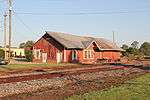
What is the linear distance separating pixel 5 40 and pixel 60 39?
9.58m

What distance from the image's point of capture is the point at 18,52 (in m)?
123

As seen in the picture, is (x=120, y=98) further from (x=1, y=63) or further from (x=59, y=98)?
(x=1, y=63)

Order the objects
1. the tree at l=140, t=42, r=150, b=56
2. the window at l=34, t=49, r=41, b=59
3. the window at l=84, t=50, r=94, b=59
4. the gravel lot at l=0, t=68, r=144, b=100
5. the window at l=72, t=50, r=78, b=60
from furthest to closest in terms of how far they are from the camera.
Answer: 1. the tree at l=140, t=42, r=150, b=56
2. the window at l=84, t=50, r=94, b=59
3. the window at l=34, t=49, r=41, b=59
4. the window at l=72, t=50, r=78, b=60
5. the gravel lot at l=0, t=68, r=144, b=100

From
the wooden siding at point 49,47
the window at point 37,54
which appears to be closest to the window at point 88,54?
the wooden siding at point 49,47

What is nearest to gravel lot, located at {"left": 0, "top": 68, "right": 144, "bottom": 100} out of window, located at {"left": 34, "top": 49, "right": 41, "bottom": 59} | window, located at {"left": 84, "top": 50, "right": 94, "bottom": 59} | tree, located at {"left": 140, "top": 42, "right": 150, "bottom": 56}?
window, located at {"left": 34, "top": 49, "right": 41, "bottom": 59}

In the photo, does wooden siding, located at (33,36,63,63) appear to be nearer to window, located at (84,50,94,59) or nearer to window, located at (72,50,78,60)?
window, located at (72,50,78,60)

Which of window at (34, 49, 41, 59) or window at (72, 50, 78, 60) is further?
window at (34, 49, 41, 59)

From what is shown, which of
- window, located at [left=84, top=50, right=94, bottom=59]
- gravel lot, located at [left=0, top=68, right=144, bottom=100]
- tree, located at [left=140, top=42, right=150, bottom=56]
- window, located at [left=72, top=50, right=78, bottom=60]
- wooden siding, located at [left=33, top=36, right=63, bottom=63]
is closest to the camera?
gravel lot, located at [left=0, top=68, right=144, bottom=100]

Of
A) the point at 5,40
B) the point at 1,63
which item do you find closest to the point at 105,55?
the point at 5,40

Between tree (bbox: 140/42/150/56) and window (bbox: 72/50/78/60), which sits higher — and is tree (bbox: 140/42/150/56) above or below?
above

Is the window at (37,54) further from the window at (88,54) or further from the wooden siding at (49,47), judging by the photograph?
the window at (88,54)

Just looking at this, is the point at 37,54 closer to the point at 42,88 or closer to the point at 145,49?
the point at 42,88

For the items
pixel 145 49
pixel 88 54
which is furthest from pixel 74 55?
pixel 145 49

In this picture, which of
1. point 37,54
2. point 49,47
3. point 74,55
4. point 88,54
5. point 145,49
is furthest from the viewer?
point 145,49
